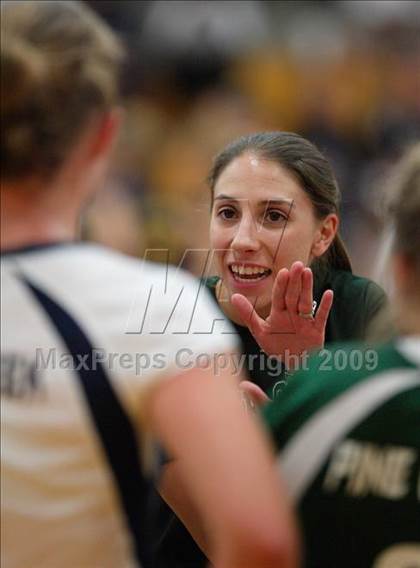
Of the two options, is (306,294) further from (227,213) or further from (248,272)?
(227,213)

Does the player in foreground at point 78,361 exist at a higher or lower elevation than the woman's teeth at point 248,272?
higher

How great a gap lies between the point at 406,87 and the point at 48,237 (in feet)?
21.7

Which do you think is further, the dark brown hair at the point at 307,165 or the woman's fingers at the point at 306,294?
the dark brown hair at the point at 307,165

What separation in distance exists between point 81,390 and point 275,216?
1.03 metres

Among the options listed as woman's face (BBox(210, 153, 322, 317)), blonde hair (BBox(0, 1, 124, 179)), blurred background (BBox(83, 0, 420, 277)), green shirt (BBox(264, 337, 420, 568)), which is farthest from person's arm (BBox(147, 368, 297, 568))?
blurred background (BBox(83, 0, 420, 277))

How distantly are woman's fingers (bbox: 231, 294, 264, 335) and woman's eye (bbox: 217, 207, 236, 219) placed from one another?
0.21 meters

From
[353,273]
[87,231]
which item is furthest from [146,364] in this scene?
[87,231]

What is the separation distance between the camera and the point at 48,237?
5.57 ft

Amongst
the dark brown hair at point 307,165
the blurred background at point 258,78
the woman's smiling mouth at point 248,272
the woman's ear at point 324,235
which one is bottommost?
the blurred background at point 258,78

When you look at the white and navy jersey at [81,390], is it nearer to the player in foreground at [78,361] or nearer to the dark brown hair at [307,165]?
the player in foreground at [78,361]

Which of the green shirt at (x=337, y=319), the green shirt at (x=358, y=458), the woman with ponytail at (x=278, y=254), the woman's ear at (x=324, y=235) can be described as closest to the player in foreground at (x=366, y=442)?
the green shirt at (x=358, y=458)

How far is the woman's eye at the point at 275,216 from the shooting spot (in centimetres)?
252

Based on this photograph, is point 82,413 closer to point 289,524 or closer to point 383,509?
point 289,524

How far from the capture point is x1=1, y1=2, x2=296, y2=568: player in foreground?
1.56 metres
